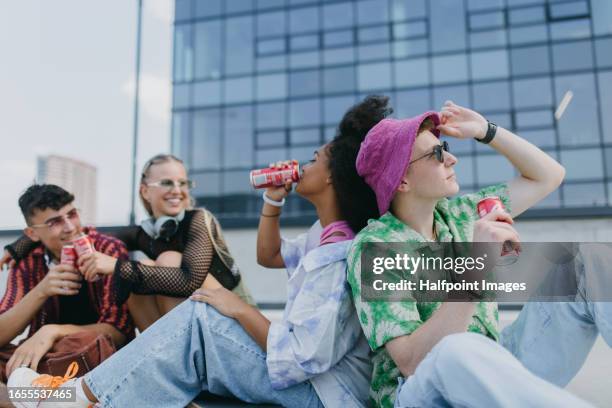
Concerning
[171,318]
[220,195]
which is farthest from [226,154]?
[171,318]

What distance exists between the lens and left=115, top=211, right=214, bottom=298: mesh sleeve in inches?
110

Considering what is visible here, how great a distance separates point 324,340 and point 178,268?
123 centimetres

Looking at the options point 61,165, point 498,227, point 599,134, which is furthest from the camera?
point 61,165

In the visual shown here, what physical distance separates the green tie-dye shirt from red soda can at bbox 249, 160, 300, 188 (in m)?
0.85

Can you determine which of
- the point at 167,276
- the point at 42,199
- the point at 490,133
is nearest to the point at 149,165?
the point at 42,199

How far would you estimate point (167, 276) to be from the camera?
2854 millimetres

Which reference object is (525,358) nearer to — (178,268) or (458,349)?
(458,349)

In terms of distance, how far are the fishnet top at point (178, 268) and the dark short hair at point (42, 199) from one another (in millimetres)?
229

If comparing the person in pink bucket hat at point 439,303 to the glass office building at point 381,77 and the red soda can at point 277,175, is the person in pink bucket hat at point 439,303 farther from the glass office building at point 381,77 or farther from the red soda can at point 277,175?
the glass office building at point 381,77

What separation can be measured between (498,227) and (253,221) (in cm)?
534

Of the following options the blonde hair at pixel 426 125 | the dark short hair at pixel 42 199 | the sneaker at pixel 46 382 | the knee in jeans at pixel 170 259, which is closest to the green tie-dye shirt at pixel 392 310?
the blonde hair at pixel 426 125

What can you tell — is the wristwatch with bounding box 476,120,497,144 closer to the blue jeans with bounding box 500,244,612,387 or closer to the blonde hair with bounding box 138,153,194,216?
the blue jeans with bounding box 500,244,612,387

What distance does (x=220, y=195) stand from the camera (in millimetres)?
24781

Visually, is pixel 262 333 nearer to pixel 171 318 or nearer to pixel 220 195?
pixel 171 318
